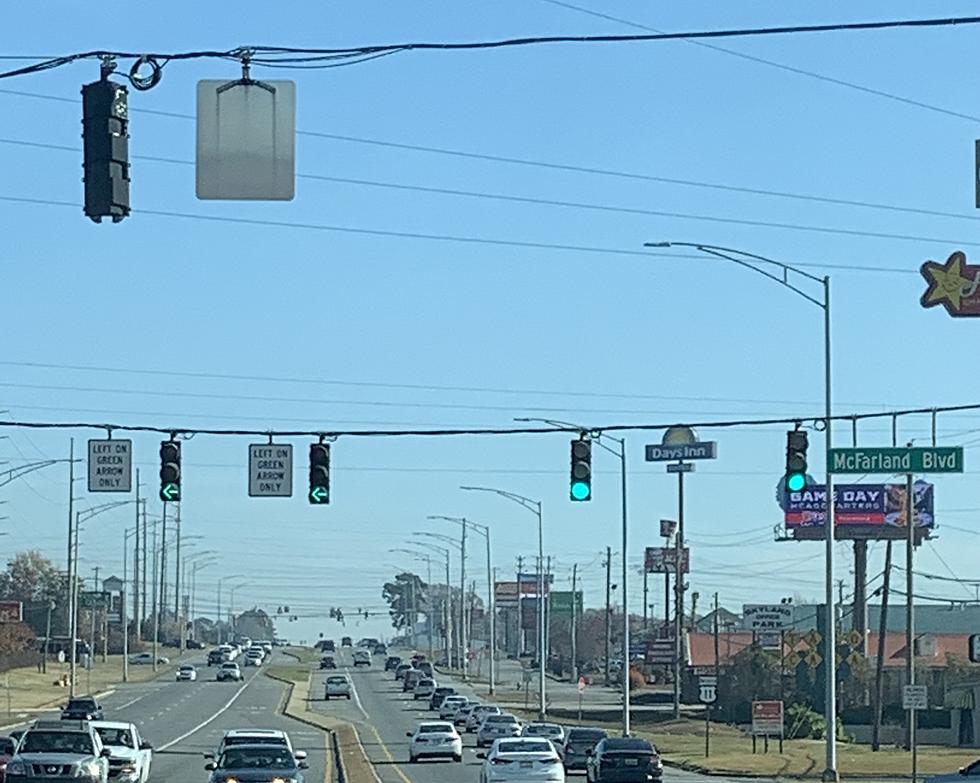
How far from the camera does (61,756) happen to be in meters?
37.2

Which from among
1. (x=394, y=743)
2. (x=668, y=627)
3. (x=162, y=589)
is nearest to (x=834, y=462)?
(x=394, y=743)

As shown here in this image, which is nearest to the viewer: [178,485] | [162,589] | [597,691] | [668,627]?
[178,485]

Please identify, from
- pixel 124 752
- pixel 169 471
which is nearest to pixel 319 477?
pixel 169 471

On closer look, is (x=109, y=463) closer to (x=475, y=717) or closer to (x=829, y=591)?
(x=829, y=591)

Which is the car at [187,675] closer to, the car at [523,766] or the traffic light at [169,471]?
the car at [523,766]

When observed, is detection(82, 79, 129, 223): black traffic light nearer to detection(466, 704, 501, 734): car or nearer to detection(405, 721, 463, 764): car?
detection(405, 721, 463, 764): car

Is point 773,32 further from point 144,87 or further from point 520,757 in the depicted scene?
point 520,757

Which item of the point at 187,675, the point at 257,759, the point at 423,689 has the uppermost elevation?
the point at 257,759

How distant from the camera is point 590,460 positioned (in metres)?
37.9

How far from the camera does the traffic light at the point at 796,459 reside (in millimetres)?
37656

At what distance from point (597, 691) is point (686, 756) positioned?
283 feet

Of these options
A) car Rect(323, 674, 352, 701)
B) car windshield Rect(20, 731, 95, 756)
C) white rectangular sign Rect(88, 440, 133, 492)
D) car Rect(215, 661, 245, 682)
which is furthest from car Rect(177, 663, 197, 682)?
car windshield Rect(20, 731, 95, 756)

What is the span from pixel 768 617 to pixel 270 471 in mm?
56580

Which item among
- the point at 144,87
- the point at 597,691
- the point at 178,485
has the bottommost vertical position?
the point at 597,691
